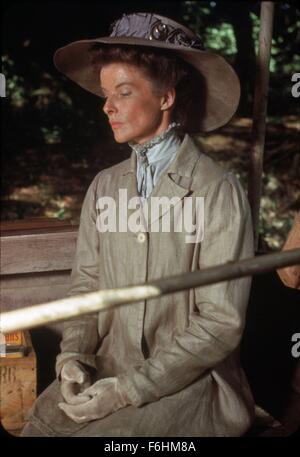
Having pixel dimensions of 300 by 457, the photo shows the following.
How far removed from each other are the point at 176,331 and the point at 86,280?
52 centimetres

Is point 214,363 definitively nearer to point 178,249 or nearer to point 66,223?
point 178,249

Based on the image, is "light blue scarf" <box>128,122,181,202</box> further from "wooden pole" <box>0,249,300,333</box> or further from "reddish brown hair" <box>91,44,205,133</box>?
"wooden pole" <box>0,249,300,333</box>

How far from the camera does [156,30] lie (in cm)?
214

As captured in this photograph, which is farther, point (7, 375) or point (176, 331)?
point (7, 375)

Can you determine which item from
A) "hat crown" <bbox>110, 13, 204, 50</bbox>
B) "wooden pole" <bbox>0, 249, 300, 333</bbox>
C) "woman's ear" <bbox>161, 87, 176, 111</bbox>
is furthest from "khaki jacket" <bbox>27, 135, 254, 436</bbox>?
"wooden pole" <bbox>0, 249, 300, 333</bbox>

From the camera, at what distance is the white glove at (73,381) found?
219cm

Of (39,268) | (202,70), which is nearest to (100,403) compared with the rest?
(39,268)

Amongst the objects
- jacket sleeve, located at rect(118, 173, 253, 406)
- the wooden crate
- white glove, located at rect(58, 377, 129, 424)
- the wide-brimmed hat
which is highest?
the wide-brimmed hat

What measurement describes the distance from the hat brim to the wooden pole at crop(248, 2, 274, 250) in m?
0.60

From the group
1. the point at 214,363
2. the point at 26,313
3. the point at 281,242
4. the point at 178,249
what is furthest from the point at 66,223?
the point at 281,242

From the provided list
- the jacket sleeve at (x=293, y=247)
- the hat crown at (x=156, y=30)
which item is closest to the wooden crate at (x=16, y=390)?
the jacket sleeve at (x=293, y=247)

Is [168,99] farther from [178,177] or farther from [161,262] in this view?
[161,262]

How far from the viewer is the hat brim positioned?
212 cm

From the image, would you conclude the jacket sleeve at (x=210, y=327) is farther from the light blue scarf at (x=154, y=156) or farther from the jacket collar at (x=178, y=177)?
the light blue scarf at (x=154, y=156)
